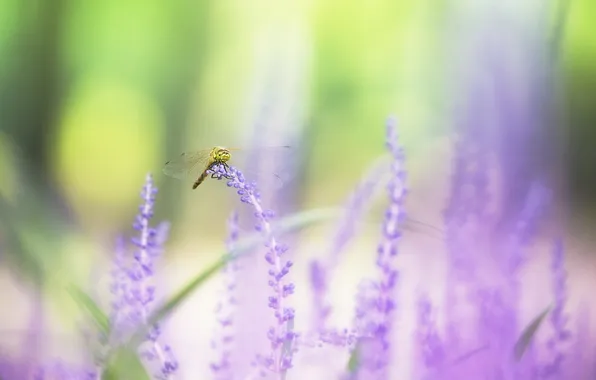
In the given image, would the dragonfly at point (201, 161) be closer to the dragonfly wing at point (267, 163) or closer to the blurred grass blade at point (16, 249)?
the dragonfly wing at point (267, 163)

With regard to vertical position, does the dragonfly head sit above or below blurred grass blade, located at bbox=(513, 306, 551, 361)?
above

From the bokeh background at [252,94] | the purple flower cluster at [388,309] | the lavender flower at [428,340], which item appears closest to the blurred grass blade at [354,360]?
the purple flower cluster at [388,309]

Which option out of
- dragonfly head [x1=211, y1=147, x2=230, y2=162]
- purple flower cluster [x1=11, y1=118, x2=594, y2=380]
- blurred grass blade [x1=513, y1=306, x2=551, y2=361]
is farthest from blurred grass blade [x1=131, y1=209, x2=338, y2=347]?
blurred grass blade [x1=513, y1=306, x2=551, y2=361]

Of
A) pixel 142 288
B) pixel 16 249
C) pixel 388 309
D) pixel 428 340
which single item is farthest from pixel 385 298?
pixel 16 249

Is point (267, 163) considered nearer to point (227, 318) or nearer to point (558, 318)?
point (227, 318)

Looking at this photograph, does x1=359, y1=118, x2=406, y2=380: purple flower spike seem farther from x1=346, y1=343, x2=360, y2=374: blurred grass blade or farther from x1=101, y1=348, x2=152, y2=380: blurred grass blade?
x1=101, y1=348, x2=152, y2=380: blurred grass blade

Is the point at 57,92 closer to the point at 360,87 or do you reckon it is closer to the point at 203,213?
the point at 203,213
